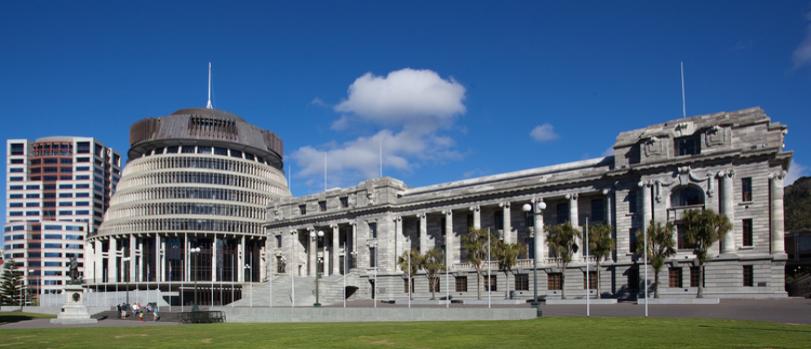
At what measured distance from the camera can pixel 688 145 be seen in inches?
2904

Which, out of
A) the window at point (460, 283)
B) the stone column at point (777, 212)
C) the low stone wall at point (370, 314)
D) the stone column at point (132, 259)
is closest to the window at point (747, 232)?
the stone column at point (777, 212)

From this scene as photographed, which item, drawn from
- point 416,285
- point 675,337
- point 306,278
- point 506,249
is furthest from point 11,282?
point 675,337

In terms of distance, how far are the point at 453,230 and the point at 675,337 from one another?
68012 mm

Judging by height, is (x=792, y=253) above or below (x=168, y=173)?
below

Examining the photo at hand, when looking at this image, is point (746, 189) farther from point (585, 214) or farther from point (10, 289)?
point (10, 289)

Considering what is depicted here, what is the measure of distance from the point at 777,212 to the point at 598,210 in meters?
19.7

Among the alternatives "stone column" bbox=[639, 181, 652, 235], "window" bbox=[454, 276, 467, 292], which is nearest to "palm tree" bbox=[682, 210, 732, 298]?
"stone column" bbox=[639, 181, 652, 235]

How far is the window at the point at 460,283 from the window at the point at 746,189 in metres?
35.9

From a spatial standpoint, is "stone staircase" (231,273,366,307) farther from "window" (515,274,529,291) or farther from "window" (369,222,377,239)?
"window" (515,274,529,291)

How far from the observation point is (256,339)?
104 ft

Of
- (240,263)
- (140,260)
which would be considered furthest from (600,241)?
(140,260)

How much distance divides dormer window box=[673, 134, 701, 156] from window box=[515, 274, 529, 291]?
2364 centimetres

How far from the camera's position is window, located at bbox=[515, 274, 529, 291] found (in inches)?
3349

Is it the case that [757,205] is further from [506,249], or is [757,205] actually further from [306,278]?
[306,278]
